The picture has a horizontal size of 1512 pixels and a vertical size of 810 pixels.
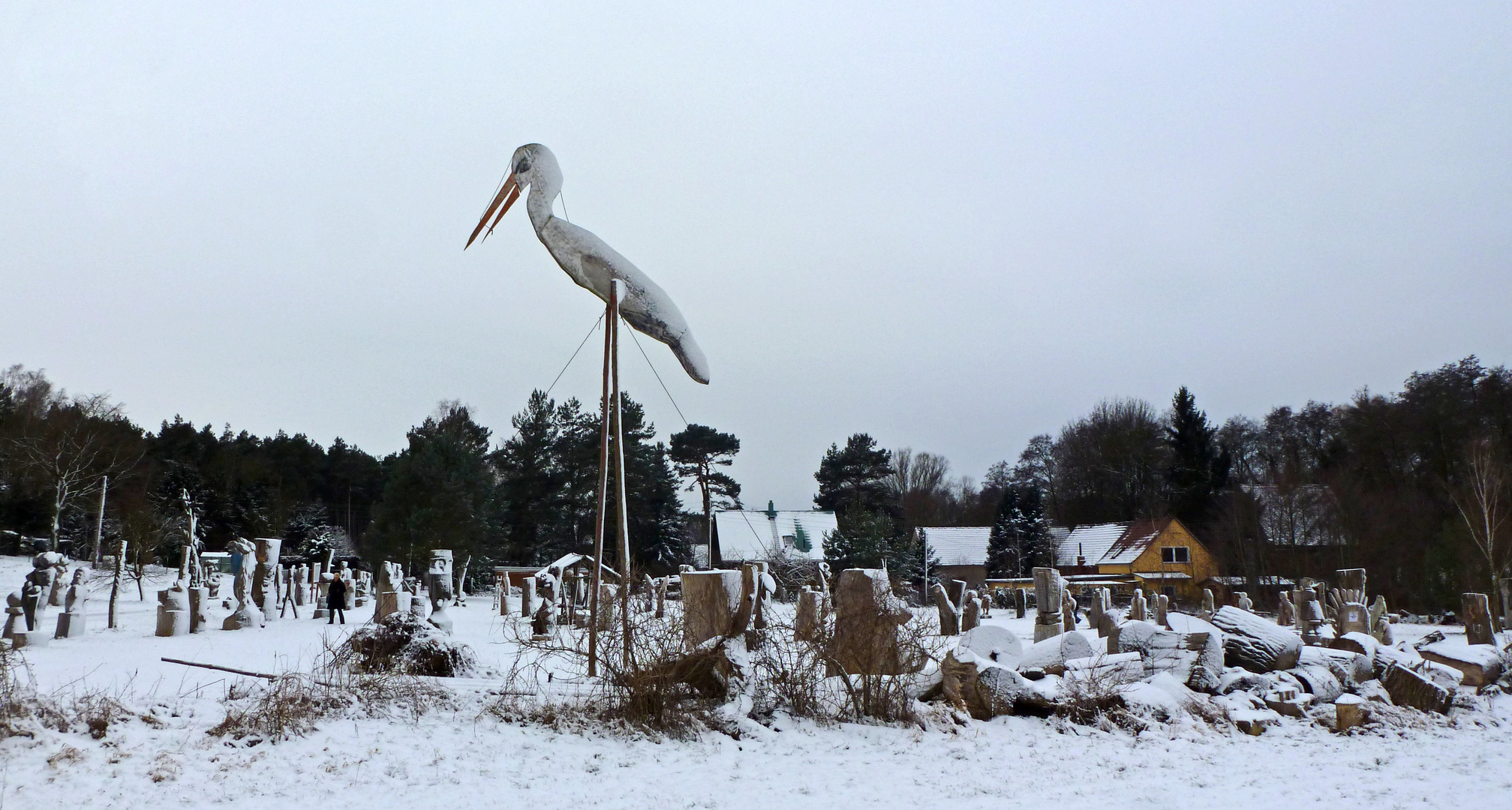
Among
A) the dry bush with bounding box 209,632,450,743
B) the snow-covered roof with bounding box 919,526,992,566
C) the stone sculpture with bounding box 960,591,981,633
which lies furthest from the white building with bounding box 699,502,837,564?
the dry bush with bounding box 209,632,450,743

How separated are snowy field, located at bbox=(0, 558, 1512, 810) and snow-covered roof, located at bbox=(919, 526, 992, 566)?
39.2 metres

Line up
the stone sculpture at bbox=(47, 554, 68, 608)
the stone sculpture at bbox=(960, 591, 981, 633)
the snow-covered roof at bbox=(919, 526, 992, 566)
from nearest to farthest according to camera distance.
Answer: the stone sculpture at bbox=(47, 554, 68, 608)
the stone sculpture at bbox=(960, 591, 981, 633)
the snow-covered roof at bbox=(919, 526, 992, 566)

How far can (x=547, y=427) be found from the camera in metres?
46.0

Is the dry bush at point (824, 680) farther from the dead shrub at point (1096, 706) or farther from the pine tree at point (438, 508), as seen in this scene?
the pine tree at point (438, 508)

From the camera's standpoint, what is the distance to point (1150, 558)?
44.0 meters

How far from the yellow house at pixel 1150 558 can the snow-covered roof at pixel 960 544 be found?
423 centimetres

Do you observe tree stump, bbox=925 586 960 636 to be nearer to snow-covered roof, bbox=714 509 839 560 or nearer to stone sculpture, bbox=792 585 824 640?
stone sculpture, bbox=792 585 824 640

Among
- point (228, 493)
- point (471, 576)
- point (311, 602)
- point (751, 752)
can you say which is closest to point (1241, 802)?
point (751, 752)

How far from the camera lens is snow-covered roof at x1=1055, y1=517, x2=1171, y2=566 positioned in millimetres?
44500

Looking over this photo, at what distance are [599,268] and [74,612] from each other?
39.0ft

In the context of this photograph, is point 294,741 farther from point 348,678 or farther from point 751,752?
point 751,752

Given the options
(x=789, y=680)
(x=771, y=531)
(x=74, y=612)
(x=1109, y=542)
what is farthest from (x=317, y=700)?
(x=1109, y=542)

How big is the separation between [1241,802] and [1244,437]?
52.0m

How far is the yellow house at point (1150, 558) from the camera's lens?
4294cm
